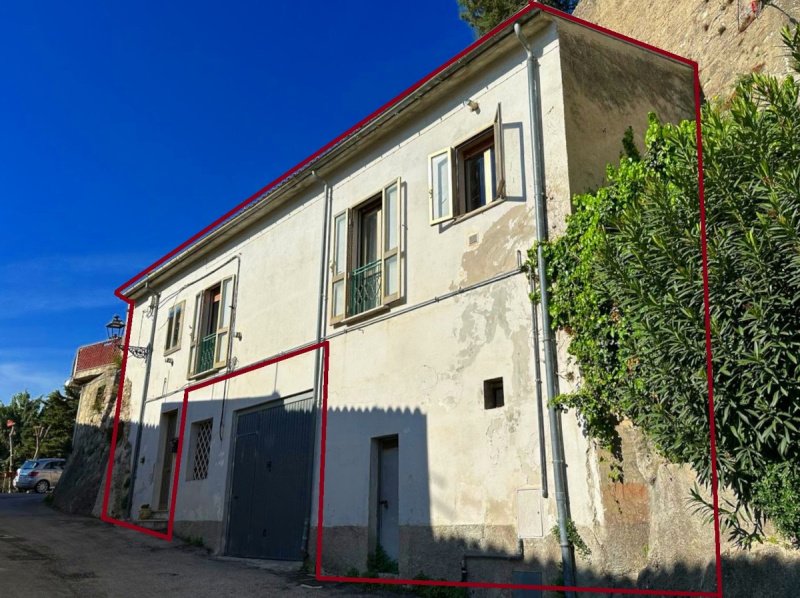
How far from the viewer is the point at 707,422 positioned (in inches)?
192

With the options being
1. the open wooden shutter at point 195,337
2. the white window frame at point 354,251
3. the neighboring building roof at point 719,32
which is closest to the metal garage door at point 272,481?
the white window frame at point 354,251

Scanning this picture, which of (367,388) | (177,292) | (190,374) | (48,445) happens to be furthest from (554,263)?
(48,445)

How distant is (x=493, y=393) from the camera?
779 cm

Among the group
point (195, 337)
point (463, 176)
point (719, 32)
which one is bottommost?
point (195, 337)

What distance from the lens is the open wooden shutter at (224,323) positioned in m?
13.1

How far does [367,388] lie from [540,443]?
3.11 m

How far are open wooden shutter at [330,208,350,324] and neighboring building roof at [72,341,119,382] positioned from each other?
17.3 metres

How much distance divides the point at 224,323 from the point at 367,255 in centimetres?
427

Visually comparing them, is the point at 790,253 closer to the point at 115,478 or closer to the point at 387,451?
the point at 387,451

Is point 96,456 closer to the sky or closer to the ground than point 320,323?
closer to the ground

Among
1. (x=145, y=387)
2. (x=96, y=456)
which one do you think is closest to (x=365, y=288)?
(x=145, y=387)

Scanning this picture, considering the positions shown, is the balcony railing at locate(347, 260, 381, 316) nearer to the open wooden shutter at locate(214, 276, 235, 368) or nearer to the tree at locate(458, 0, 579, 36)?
the open wooden shutter at locate(214, 276, 235, 368)

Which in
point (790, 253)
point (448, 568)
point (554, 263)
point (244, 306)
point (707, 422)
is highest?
point (244, 306)

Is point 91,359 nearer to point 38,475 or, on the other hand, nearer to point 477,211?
point 38,475
